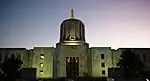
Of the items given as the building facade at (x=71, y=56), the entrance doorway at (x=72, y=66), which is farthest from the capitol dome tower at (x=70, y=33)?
the entrance doorway at (x=72, y=66)

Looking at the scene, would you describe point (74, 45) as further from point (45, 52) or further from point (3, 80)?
point (3, 80)

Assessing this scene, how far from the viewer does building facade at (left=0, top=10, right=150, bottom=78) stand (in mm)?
10086

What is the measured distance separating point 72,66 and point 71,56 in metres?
0.66

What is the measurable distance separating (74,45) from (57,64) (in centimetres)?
146

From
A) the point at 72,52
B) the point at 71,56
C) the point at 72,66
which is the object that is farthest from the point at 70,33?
the point at 72,66

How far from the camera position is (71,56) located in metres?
10.8

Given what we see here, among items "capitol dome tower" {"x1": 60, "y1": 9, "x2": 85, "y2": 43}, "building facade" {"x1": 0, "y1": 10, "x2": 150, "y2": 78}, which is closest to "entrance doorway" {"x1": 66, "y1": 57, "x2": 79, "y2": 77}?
"building facade" {"x1": 0, "y1": 10, "x2": 150, "y2": 78}

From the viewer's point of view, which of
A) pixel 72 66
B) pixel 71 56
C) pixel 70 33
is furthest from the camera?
pixel 70 33

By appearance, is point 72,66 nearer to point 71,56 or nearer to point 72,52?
point 71,56

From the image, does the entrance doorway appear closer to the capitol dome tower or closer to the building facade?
the building facade

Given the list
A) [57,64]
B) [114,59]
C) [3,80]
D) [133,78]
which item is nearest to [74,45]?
[57,64]

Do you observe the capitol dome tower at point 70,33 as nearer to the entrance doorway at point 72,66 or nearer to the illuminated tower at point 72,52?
the illuminated tower at point 72,52

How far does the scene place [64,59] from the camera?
1073 centimetres

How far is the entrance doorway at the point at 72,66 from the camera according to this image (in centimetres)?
1031
